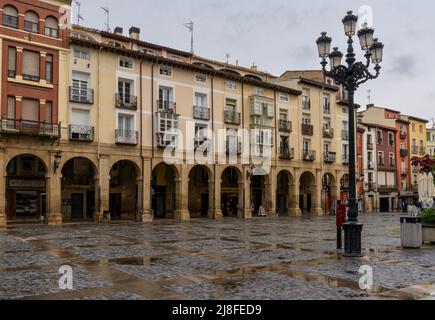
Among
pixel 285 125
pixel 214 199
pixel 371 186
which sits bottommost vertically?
pixel 214 199

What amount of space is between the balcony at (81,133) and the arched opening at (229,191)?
16.2 metres

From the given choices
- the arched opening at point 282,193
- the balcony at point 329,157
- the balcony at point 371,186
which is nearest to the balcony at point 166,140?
the arched opening at point 282,193

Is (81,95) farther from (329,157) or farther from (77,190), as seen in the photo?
(329,157)

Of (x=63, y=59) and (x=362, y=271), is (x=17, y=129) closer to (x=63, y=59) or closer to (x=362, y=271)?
(x=63, y=59)

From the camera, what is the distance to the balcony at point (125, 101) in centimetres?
3191

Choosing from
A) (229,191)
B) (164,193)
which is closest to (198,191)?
(164,193)

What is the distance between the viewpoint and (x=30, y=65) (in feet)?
93.0

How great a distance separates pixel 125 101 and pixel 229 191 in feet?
51.0

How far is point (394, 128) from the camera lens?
6400 cm

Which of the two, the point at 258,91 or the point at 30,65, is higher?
the point at 258,91

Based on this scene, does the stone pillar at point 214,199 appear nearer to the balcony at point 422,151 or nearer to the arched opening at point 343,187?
the arched opening at point 343,187

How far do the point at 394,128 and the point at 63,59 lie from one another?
162 ft
